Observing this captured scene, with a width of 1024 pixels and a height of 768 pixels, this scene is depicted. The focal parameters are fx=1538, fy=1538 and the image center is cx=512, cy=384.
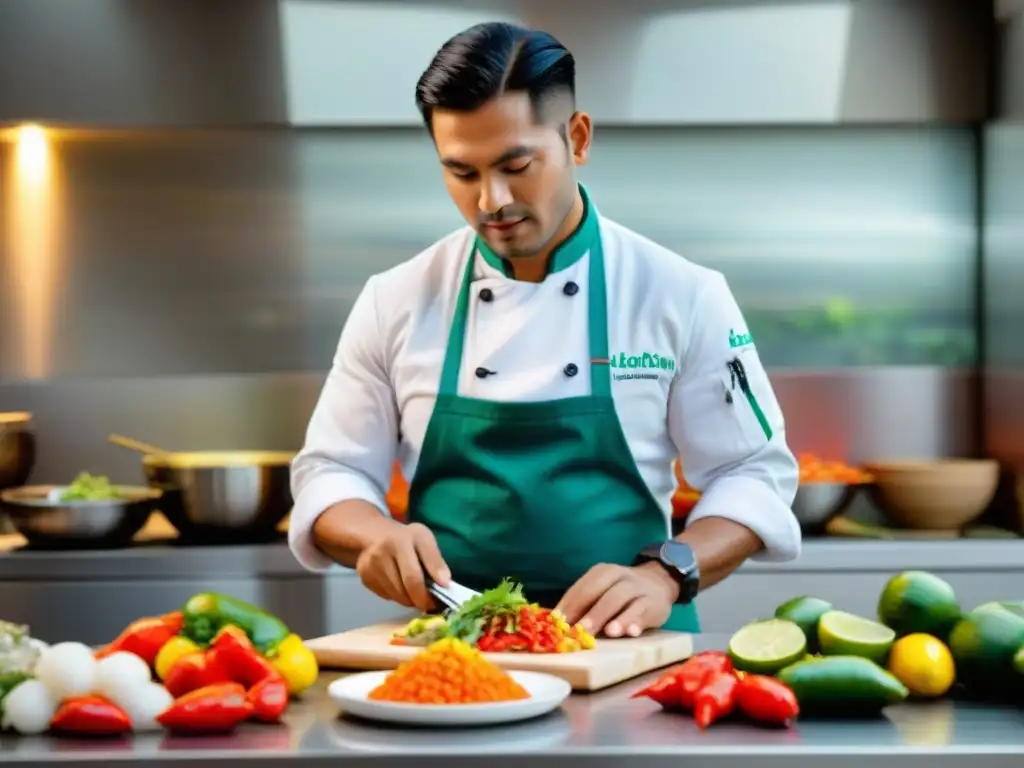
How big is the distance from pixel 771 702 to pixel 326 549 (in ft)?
3.21

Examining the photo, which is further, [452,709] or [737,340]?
[737,340]

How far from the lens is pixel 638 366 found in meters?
2.40

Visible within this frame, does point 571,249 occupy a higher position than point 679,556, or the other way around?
point 571,249

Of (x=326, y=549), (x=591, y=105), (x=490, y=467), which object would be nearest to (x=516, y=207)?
(x=490, y=467)

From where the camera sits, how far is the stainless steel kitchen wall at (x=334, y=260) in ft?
14.3

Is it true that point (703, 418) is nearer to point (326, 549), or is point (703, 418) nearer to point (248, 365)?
point (326, 549)

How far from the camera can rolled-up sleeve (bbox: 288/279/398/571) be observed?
7.96 ft

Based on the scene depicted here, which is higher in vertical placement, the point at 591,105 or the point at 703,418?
the point at 591,105

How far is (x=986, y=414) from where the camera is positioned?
4387 mm

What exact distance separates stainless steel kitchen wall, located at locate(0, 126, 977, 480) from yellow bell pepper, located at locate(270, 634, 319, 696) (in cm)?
256

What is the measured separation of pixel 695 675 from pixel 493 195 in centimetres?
81

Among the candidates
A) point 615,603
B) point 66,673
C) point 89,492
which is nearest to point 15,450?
point 89,492

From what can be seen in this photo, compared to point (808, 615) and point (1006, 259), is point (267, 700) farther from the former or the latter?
point (1006, 259)

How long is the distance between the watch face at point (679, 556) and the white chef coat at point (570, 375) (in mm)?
123
